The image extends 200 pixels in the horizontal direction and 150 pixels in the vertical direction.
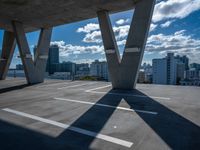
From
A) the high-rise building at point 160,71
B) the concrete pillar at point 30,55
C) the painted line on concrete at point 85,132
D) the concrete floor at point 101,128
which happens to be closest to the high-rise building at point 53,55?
the high-rise building at point 160,71

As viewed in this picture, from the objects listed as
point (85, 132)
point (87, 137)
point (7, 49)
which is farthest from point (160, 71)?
point (87, 137)

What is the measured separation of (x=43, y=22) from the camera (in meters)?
14.4

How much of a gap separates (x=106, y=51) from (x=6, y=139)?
8225 mm

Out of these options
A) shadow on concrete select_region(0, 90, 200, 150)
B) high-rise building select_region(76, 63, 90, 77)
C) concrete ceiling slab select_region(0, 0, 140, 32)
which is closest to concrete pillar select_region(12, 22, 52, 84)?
concrete ceiling slab select_region(0, 0, 140, 32)

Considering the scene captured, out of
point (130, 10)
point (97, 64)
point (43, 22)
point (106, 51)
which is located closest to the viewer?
point (106, 51)

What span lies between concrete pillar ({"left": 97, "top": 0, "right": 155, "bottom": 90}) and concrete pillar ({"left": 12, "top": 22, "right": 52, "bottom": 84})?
22.7ft

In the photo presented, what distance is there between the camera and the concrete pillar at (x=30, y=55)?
13.8 metres

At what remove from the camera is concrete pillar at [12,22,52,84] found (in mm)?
13773

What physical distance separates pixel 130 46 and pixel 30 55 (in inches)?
346

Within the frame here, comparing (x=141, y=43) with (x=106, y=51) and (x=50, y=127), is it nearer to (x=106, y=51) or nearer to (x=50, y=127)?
(x=106, y=51)

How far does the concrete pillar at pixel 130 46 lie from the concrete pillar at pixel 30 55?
6904 millimetres

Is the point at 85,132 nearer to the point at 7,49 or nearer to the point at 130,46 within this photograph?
the point at 130,46

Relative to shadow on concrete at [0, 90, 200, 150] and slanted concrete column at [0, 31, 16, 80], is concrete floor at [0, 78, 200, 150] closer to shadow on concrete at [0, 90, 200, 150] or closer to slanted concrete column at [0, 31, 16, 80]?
shadow on concrete at [0, 90, 200, 150]

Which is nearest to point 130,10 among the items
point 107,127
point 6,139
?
point 107,127
